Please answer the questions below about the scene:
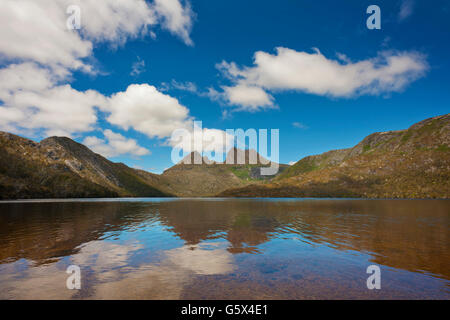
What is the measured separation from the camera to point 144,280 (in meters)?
15.1

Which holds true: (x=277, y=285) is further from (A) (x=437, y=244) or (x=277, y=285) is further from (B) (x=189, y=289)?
(A) (x=437, y=244)

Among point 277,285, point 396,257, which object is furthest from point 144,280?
point 396,257

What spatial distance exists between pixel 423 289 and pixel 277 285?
8.64 m

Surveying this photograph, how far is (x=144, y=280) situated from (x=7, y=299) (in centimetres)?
698

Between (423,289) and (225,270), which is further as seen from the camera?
(225,270)

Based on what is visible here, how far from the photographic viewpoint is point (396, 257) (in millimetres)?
21328

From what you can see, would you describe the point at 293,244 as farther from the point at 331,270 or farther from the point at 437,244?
the point at 437,244

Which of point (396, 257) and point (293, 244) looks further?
point (293, 244)

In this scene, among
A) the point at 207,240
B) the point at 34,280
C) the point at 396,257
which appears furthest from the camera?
the point at 207,240

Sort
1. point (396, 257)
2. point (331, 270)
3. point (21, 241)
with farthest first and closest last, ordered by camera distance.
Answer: point (21, 241) → point (396, 257) → point (331, 270)
